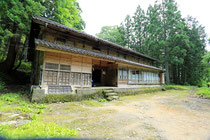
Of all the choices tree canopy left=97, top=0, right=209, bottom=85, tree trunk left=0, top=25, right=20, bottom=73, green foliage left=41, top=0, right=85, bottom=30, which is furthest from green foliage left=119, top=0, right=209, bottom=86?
tree trunk left=0, top=25, right=20, bottom=73

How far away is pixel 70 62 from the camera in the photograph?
8109 mm

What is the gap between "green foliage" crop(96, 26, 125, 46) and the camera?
3134 centimetres

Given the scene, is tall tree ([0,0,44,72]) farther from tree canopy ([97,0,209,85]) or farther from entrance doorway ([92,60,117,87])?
tree canopy ([97,0,209,85])

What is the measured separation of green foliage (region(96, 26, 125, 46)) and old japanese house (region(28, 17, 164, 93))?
56.0 ft

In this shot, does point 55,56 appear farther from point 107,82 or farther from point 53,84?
point 107,82

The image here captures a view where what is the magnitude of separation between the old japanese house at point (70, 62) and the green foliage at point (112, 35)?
1708cm

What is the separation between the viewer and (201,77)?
28219 millimetres

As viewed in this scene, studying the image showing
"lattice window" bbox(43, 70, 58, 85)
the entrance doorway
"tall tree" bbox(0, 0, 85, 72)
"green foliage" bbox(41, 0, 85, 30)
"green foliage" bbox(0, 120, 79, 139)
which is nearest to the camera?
"green foliage" bbox(0, 120, 79, 139)

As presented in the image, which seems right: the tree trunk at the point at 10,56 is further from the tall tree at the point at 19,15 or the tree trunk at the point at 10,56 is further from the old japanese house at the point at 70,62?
the old japanese house at the point at 70,62

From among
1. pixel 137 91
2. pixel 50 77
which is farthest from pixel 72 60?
pixel 137 91

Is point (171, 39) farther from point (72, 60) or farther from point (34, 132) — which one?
point (34, 132)

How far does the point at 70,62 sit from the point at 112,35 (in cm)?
2819

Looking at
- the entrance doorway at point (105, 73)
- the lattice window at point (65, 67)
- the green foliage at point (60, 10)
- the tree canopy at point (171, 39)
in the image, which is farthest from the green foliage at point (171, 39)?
the lattice window at point (65, 67)

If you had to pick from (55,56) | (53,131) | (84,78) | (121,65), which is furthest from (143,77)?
(53,131)
